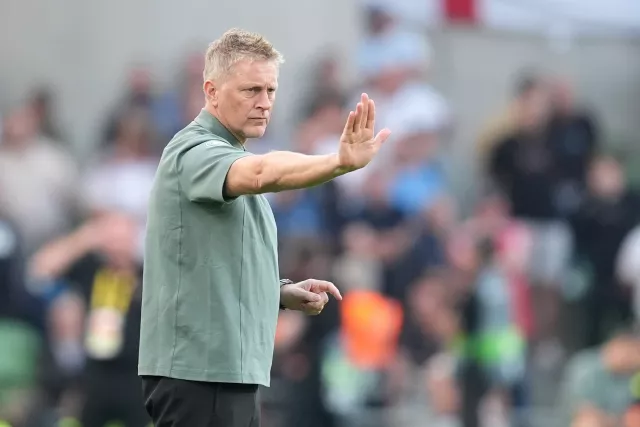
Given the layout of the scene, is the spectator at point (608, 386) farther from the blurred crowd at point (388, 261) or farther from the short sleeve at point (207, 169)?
the short sleeve at point (207, 169)

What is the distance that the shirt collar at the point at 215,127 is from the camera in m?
4.39

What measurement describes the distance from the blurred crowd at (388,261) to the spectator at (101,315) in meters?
0.02

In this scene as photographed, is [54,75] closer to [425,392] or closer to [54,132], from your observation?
[54,132]

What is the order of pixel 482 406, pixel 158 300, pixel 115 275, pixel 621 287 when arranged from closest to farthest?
pixel 158 300, pixel 115 275, pixel 482 406, pixel 621 287

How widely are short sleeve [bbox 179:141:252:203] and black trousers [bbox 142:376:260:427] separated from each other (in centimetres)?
62

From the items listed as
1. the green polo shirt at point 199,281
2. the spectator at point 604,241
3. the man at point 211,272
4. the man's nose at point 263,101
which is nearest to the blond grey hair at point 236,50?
the man at point 211,272

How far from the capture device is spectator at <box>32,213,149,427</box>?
375 inches

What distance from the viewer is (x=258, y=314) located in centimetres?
433

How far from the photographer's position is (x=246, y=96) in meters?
4.33

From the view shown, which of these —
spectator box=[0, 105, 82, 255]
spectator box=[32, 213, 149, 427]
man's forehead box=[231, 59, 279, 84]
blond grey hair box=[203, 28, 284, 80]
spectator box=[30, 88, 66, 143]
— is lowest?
spectator box=[32, 213, 149, 427]

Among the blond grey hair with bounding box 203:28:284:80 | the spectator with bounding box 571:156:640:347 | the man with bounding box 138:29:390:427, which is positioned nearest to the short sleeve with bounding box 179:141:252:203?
Result: the man with bounding box 138:29:390:427

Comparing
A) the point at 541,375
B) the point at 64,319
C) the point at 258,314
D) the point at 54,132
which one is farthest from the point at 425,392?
the point at 258,314

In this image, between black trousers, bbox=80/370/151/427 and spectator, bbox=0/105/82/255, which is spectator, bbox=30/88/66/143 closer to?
spectator, bbox=0/105/82/255

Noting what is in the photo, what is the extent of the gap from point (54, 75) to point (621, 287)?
5646 millimetres
